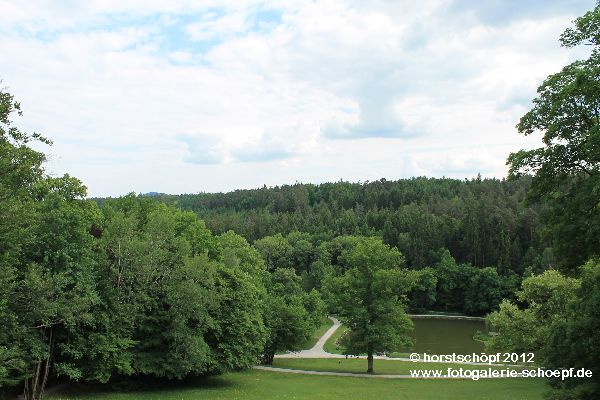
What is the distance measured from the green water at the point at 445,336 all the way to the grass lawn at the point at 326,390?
9.78 metres

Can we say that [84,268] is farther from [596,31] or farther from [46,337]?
[596,31]

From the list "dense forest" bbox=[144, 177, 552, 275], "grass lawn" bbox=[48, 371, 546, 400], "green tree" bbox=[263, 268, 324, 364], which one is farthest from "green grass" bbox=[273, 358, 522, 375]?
"dense forest" bbox=[144, 177, 552, 275]

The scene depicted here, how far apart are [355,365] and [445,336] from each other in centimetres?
2500

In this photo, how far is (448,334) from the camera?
65.7 metres

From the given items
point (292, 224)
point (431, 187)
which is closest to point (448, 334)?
point (292, 224)

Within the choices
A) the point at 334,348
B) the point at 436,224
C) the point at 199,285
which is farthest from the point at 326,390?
the point at 436,224

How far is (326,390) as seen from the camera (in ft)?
94.6

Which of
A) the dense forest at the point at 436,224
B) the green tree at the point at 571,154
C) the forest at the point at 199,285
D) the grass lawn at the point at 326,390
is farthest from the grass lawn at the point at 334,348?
the green tree at the point at 571,154

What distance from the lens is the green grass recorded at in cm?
3861

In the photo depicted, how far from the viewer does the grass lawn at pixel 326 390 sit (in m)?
26.8

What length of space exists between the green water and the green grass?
9.73 ft

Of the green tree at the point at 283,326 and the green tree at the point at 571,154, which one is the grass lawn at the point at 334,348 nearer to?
the green tree at the point at 283,326

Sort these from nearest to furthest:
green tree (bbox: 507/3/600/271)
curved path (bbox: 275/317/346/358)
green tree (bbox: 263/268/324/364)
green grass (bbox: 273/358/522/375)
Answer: green tree (bbox: 507/3/600/271) → green grass (bbox: 273/358/522/375) → green tree (bbox: 263/268/324/364) → curved path (bbox: 275/317/346/358)

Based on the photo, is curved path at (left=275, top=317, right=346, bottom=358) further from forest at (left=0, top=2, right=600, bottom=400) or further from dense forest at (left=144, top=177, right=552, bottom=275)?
dense forest at (left=144, top=177, right=552, bottom=275)
